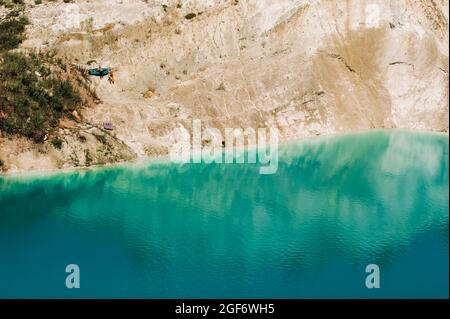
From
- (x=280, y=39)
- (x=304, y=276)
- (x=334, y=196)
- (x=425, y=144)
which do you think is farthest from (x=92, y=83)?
(x=304, y=276)

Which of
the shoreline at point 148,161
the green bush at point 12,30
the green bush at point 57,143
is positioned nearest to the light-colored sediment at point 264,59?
the shoreline at point 148,161

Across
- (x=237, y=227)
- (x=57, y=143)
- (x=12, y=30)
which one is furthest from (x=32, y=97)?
(x=237, y=227)

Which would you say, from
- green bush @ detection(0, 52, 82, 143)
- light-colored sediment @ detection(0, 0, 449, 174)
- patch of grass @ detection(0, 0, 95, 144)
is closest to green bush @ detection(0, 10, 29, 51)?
light-colored sediment @ detection(0, 0, 449, 174)

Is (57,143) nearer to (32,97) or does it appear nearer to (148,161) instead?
(32,97)

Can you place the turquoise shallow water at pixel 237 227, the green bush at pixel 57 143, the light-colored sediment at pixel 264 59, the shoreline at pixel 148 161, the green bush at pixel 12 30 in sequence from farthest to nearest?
the green bush at pixel 12 30
the light-colored sediment at pixel 264 59
the green bush at pixel 57 143
the shoreline at pixel 148 161
the turquoise shallow water at pixel 237 227

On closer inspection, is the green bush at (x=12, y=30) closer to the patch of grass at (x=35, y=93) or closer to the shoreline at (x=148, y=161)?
the patch of grass at (x=35, y=93)
